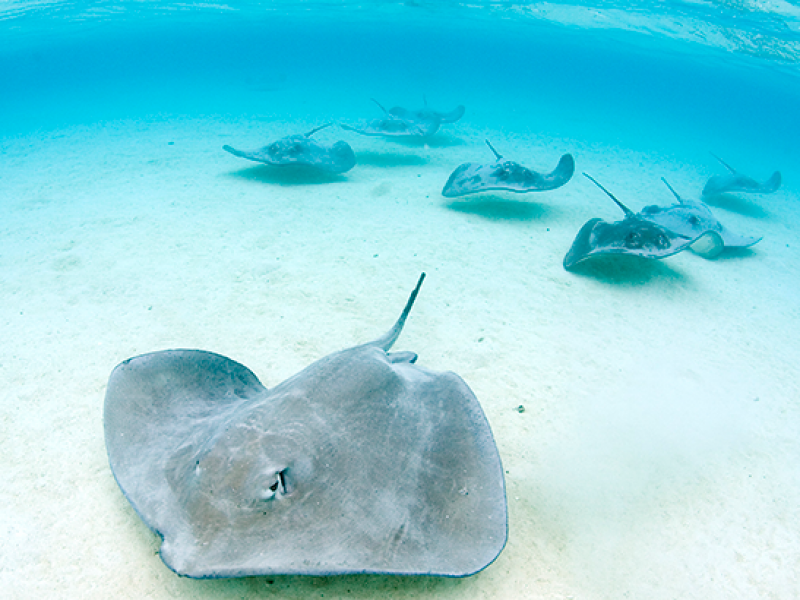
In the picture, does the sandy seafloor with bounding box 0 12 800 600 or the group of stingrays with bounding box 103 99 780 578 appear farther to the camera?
the sandy seafloor with bounding box 0 12 800 600

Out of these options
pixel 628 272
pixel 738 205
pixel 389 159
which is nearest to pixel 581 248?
pixel 628 272

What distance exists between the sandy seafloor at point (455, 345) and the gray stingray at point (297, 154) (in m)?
0.57

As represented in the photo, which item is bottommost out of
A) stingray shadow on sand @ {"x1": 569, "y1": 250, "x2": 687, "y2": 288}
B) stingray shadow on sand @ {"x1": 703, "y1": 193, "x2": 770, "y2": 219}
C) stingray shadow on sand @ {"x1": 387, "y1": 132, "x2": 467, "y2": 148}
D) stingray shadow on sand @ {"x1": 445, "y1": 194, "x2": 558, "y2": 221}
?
stingray shadow on sand @ {"x1": 387, "y1": 132, "x2": 467, "y2": 148}

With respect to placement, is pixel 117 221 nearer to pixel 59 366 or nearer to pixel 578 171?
pixel 59 366

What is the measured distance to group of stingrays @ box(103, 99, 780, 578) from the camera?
6.07ft

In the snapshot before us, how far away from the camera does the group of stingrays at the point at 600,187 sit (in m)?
5.94

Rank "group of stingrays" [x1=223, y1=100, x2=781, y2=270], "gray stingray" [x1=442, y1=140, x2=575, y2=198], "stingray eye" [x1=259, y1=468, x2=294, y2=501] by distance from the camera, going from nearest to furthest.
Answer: "stingray eye" [x1=259, y1=468, x2=294, y2=501], "group of stingrays" [x1=223, y1=100, x2=781, y2=270], "gray stingray" [x1=442, y1=140, x2=575, y2=198]

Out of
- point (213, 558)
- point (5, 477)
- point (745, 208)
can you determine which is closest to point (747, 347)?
point (213, 558)

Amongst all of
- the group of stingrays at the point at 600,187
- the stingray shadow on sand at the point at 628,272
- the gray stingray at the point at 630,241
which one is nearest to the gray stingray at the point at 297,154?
the group of stingrays at the point at 600,187

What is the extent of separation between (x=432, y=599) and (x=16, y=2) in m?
36.5

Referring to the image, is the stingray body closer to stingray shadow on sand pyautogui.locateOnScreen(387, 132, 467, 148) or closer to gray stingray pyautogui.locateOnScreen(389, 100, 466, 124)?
gray stingray pyautogui.locateOnScreen(389, 100, 466, 124)

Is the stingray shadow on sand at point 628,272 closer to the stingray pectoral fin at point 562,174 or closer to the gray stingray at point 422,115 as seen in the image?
the stingray pectoral fin at point 562,174

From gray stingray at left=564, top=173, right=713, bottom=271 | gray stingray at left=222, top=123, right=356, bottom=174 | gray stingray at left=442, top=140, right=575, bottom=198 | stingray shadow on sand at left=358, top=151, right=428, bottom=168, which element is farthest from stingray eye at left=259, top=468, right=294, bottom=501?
stingray shadow on sand at left=358, top=151, right=428, bottom=168

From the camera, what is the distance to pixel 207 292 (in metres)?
5.33
